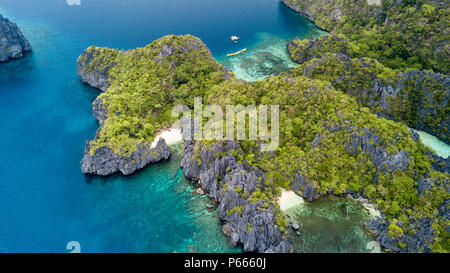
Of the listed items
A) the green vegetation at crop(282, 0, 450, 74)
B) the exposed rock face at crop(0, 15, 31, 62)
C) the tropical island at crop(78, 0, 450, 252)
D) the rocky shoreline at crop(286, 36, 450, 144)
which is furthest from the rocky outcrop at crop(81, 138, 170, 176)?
the green vegetation at crop(282, 0, 450, 74)

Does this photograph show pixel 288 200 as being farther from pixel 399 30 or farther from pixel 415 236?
pixel 399 30

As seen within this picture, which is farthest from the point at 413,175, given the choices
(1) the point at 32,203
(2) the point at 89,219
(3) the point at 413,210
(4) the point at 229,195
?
(1) the point at 32,203

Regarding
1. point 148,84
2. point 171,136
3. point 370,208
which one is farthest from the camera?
point 148,84

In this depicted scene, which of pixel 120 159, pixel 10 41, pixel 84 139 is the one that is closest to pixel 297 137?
pixel 120 159

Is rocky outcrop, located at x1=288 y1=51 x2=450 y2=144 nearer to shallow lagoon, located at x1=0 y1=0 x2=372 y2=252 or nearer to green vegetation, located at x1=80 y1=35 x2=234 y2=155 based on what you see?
shallow lagoon, located at x1=0 y1=0 x2=372 y2=252

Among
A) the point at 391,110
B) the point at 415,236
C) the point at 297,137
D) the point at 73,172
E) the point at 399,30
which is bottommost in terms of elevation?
the point at 415,236

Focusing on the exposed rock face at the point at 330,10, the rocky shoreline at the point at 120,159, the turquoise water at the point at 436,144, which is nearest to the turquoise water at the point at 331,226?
the turquoise water at the point at 436,144
